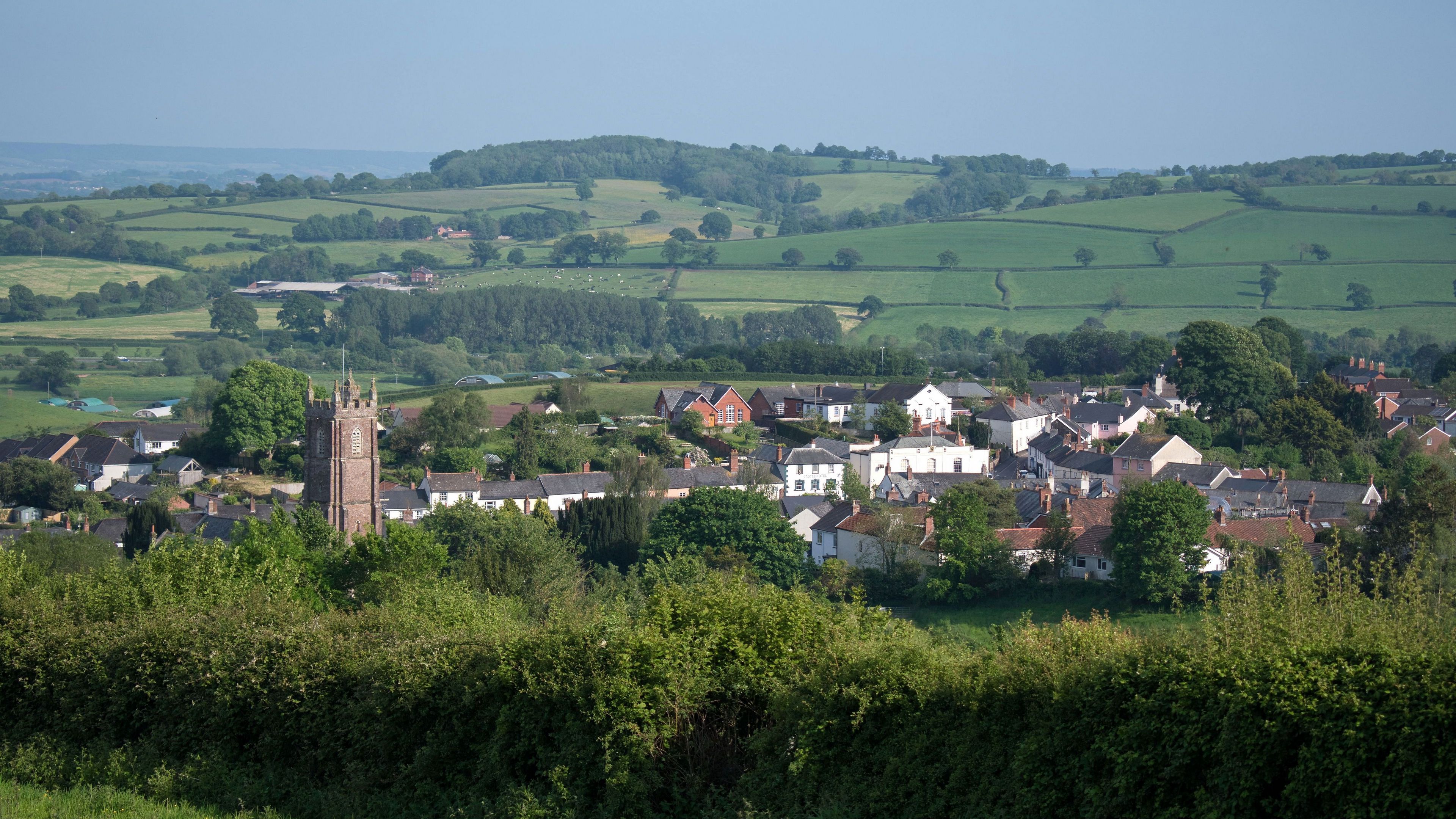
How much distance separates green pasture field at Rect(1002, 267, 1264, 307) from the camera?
105 m

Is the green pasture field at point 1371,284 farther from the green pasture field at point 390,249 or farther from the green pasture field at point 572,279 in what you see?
the green pasture field at point 390,249

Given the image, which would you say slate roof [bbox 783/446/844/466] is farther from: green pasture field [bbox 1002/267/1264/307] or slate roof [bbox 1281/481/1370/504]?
green pasture field [bbox 1002/267/1264/307]

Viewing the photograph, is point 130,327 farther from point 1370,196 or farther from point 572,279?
point 1370,196

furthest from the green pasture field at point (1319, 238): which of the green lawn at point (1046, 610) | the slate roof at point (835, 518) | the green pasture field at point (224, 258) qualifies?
the green pasture field at point (224, 258)

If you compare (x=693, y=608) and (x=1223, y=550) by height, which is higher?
(x=693, y=608)

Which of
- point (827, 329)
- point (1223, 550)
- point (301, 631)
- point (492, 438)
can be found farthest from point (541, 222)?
point (301, 631)

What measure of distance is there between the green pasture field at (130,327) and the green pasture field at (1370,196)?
306ft

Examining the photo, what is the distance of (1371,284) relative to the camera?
101 metres

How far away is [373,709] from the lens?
1438 centimetres

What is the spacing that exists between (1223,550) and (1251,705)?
24.7m

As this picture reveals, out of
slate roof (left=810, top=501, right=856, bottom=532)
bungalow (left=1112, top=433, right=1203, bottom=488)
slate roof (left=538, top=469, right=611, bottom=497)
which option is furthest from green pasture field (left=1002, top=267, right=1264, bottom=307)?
slate roof (left=538, top=469, right=611, bottom=497)

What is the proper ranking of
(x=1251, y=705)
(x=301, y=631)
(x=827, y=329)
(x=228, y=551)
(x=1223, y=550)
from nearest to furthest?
(x=1251, y=705), (x=301, y=631), (x=228, y=551), (x=1223, y=550), (x=827, y=329)

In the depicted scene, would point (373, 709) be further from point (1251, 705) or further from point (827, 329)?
point (827, 329)

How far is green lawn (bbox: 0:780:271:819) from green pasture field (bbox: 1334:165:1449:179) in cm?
13815
